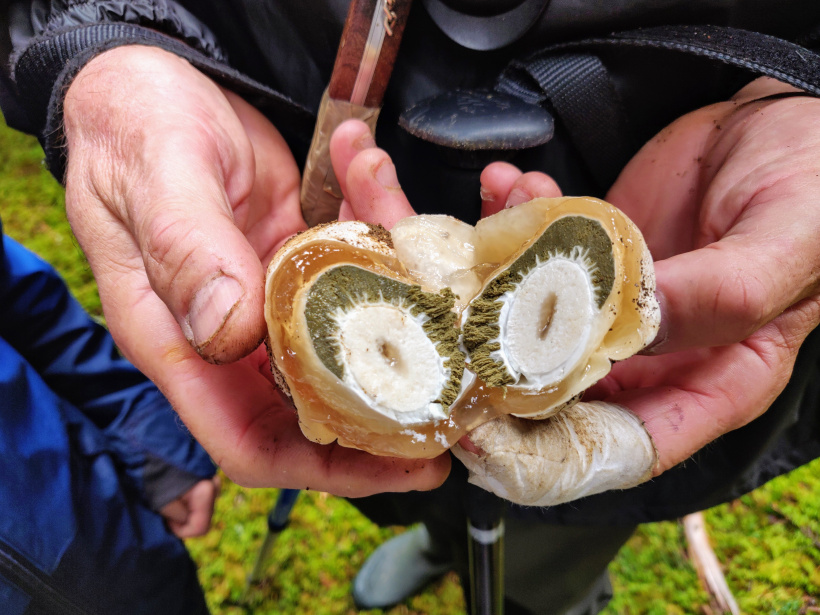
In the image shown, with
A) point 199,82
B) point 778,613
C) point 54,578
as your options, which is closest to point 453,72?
point 199,82

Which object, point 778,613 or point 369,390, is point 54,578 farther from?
point 778,613

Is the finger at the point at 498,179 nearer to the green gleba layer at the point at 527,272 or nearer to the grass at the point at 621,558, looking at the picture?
the green gleba layer at the point at 527,272

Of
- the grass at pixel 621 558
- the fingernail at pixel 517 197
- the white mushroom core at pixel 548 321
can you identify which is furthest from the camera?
the grass at pixel 621 558

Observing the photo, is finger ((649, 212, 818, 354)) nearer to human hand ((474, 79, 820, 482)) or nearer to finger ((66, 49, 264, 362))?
human hand ((474, 79, 820, 482))

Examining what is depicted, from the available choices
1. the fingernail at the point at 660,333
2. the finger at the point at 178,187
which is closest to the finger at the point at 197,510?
the finger at the point at 178,187

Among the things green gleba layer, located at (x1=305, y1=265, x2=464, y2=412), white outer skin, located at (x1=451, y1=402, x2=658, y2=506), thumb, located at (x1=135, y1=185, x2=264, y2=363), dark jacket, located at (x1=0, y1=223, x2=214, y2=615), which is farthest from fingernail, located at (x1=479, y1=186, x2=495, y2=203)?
dark jacket, located at (x1=0, y1=223, x2=214, y2=615)

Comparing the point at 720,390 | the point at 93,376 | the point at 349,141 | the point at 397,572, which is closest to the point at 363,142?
the point at 349,141

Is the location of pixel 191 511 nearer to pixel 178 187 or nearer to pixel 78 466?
pixel 78 466
